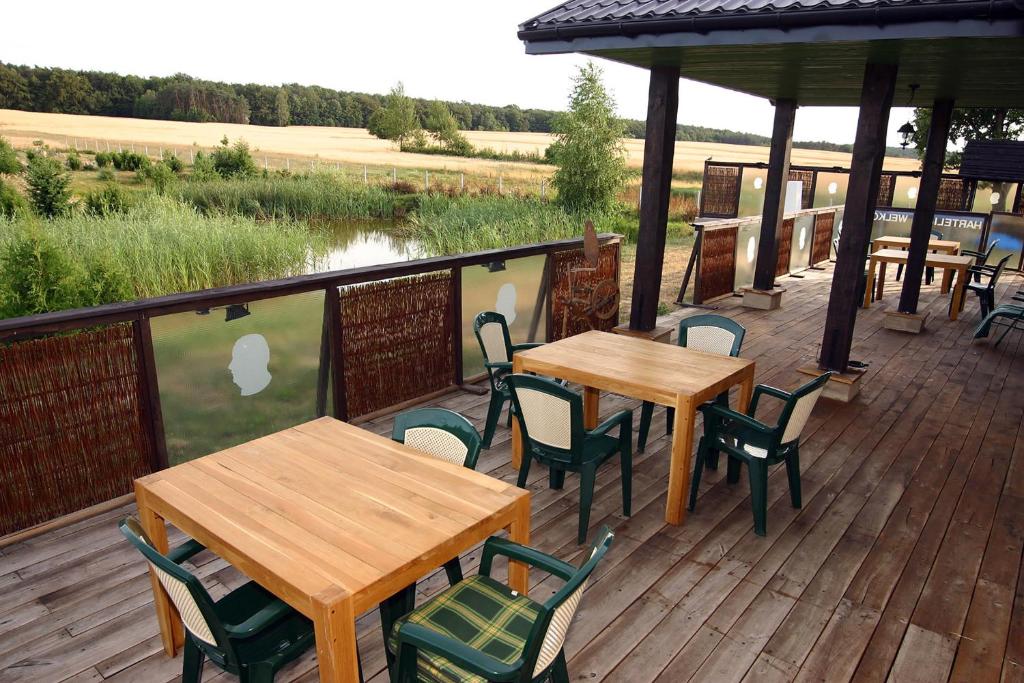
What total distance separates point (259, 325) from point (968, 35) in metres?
4.35

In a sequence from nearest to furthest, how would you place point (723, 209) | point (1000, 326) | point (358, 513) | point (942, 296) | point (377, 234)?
point (358, 513) → point (1000, 326) → point (942, 296) → point (723, 209) → point (377, 234)

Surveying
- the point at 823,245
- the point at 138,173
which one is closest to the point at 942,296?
the point at 823,245

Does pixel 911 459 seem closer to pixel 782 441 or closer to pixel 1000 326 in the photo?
pixel 782 441

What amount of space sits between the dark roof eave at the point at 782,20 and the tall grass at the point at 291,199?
18.1 metres

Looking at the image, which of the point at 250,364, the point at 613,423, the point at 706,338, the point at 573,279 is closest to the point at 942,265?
the point at 573,279

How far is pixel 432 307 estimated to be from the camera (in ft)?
17.1

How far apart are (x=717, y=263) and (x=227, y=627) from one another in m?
8.19

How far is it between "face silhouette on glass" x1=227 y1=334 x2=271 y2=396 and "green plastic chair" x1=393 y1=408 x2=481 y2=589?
1.67 m

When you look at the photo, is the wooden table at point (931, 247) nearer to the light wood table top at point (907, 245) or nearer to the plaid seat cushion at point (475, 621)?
the light wood table top at point (907, 245)

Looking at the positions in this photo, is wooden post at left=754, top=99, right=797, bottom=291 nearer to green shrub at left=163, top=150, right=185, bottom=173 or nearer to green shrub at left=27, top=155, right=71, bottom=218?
green shrub at left=27, top=155, right=71, bottom=218

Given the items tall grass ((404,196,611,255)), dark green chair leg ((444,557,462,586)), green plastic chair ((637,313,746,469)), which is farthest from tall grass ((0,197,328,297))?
dark green chair leg ((444,557,462,586))

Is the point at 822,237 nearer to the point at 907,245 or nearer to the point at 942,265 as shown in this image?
the point at 907,245

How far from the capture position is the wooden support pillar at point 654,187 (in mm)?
5855

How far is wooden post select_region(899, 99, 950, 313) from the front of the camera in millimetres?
7566
